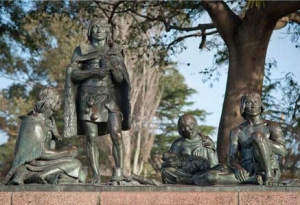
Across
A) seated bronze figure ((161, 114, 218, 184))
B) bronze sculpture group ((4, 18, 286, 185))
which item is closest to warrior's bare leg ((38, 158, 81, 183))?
bronze sculpture group ((4, 18, 286, 185))

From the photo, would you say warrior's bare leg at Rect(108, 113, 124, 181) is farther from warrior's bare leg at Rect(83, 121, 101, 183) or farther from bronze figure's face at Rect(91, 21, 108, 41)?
bronze figure's face at Rect(91, 21, 108, 41)

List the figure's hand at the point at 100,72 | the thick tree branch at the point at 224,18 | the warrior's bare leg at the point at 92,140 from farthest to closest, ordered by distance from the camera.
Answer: the thick tree branch at the point at 224,18 → the warrior's bare leg at the point at 92,140 → the figure's hand at the point at 100,72

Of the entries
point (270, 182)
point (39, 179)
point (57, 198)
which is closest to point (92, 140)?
point (39, 179)

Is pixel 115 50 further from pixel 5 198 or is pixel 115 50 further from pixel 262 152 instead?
pixel 5 198

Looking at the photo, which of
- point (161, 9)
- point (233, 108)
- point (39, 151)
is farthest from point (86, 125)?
point (161, 9)

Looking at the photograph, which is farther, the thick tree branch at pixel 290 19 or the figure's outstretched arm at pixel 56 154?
the thick tree branch at pixel 290 19

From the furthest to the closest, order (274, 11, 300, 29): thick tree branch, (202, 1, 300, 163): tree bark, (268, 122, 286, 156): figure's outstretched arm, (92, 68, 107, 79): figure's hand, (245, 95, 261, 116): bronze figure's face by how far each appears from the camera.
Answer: (274, 11, 300, 29): thick tree branch < (202, 1, 300, 163): tree bark < (92, 68, 107, 79): figure's hand < (245, 95, 261, 116): bronze figure's face < (268, 122, 286, 156): figure's outstretched arm

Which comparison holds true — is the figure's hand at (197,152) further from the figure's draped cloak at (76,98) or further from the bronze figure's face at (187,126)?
the figure's draped cloak at (76,98)

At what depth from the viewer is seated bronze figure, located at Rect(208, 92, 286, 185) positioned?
320 inches

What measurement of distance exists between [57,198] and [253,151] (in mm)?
2292

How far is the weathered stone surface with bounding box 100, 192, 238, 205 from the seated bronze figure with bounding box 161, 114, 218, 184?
116 centimetres

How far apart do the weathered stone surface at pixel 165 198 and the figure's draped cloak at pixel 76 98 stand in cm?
150

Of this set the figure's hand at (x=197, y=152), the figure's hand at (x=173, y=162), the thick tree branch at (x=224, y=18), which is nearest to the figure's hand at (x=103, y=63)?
the figure's hand at (x=173, y=162)

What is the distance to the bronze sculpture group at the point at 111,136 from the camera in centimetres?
811
